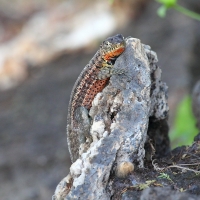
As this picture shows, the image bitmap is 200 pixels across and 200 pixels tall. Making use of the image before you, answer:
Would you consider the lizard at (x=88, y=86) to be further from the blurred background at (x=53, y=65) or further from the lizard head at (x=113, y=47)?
the blurred background at (x=53, y=65)

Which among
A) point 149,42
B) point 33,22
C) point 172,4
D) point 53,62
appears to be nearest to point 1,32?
point 33,22

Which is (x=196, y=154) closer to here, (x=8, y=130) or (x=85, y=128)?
(x=85, y=128)

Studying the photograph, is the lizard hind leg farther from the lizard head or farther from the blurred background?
the blurred background

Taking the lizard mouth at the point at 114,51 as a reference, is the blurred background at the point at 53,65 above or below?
above

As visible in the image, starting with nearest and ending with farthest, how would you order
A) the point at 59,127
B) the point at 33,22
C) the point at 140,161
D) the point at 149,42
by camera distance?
the point at 140,161 → the point at 59,127 → the point at 149,42 → the point at 33,22

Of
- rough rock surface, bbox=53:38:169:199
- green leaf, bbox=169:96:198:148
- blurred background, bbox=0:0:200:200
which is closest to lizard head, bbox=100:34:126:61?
rough rock surface, bbox=53:38:169:199

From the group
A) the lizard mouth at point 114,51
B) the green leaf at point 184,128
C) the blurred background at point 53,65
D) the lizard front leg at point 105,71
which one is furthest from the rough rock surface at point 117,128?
the blurred background at point 53,65

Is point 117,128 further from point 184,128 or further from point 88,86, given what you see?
point 184,128
